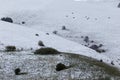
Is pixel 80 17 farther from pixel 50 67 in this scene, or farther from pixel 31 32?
pixel 50 67

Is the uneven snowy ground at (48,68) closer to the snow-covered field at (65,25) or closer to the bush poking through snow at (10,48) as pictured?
the bush poking through snow at (10,48)

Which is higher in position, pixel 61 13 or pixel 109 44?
pixel 61 13

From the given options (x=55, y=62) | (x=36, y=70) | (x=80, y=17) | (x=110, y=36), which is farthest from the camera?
(x=80, y=17)

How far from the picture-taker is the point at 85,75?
29.7m

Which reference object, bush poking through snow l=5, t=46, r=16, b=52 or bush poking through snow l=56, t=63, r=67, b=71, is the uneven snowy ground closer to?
bush poking through snow l=56, t=63, r=67, b=71

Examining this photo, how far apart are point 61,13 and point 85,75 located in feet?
159

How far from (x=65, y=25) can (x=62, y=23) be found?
1456 millimetres

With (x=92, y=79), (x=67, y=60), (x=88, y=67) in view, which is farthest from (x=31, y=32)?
(x=92, y=79)

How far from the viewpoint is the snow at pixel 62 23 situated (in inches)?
1969

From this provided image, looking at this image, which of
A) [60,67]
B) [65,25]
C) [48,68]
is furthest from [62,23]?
[60,67]

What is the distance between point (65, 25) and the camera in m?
69.2

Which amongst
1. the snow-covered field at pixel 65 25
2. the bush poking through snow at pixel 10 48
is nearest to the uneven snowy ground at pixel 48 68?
the bush poking through snow at pixel 10 48

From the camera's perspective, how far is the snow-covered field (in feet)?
163

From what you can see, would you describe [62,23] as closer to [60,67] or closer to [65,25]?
[65,25]
